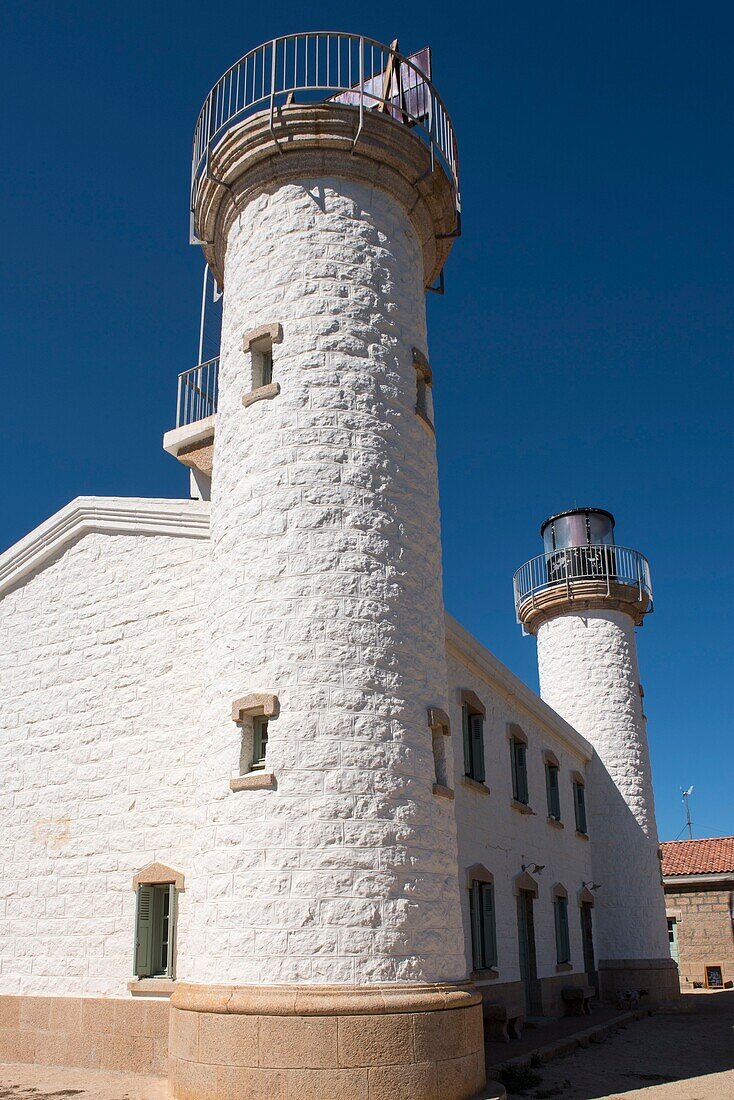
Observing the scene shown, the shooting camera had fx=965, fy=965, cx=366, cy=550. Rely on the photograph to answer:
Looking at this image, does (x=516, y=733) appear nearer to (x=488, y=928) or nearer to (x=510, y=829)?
(x=510, y=829)

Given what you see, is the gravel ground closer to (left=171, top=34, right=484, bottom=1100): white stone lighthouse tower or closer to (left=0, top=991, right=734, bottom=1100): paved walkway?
(left=0, top=991, right=734, bottom=1100): paved walkway

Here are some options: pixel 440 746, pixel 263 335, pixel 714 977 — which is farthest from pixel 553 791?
pixel 714 977

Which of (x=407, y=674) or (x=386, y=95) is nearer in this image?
(x=407, y=674)

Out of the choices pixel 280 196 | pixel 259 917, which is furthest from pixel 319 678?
pixel 280 196

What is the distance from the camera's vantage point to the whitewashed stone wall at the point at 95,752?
11.9m

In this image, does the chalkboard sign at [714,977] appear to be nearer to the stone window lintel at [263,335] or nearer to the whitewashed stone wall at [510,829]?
the whitewashed stone wall at [510,829]

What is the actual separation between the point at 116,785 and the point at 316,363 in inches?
234

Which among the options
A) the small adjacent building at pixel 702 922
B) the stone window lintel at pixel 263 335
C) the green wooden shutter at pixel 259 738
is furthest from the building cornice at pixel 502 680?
the small adjacent building at pixel 702 922

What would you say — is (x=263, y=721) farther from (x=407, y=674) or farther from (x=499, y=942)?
(x=499, y=942)

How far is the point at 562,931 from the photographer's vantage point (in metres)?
18.9

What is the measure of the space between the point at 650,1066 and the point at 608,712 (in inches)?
452

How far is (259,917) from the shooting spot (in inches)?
362

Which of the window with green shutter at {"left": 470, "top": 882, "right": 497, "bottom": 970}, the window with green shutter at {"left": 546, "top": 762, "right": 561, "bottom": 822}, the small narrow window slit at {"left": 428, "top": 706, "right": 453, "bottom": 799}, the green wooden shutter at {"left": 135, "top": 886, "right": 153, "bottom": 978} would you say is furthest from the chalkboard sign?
the green wooden shutter at {"left": 135, "top": 886, "right": 153, "bottom": 978}

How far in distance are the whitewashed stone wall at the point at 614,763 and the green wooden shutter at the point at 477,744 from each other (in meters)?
8.96
